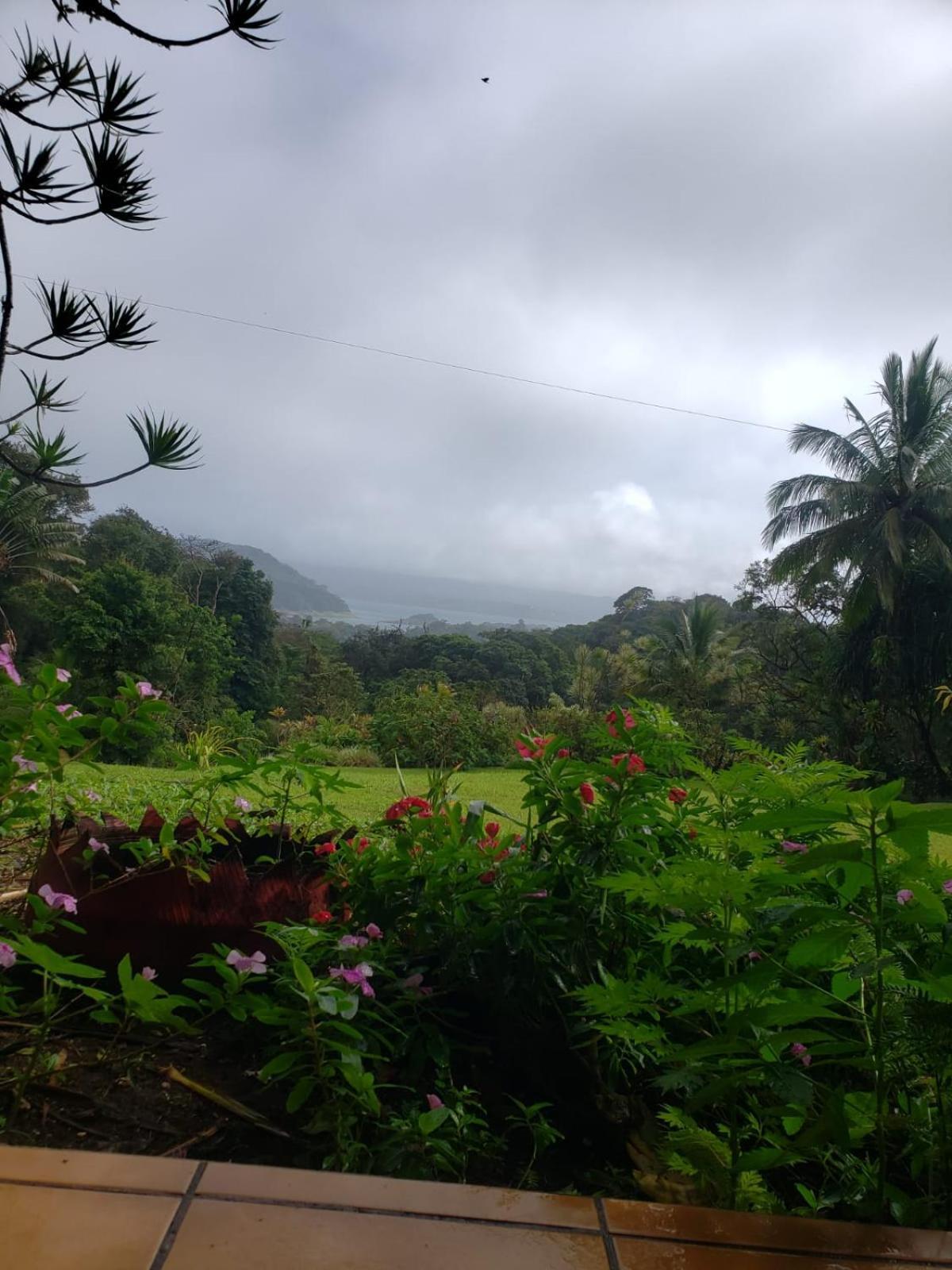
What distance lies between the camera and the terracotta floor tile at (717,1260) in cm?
58

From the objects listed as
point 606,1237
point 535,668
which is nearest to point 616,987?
point 606,1237

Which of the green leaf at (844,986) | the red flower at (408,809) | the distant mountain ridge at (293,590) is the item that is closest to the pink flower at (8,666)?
the red flower at (408,809)

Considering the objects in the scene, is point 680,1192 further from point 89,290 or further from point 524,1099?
point 89,290

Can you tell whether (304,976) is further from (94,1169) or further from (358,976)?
(94,1169)

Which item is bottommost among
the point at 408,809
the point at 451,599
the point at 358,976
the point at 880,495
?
the point at 358,976

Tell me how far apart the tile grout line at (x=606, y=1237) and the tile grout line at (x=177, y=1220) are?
1.00 feet

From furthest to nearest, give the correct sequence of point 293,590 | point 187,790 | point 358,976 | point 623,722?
point 293,590
point 187,790
point 623,722
point 358,976

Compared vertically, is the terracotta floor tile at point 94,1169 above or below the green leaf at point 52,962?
below

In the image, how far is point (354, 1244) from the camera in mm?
575

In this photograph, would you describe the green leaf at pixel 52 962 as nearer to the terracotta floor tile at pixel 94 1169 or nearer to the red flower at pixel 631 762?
the terracotta floor tile at pixel 94 1169

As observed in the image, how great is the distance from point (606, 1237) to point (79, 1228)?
0.38m

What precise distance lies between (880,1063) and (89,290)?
50.9 inches

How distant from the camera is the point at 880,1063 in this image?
0.66 metres

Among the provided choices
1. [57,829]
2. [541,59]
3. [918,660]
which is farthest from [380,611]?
[57,829]
